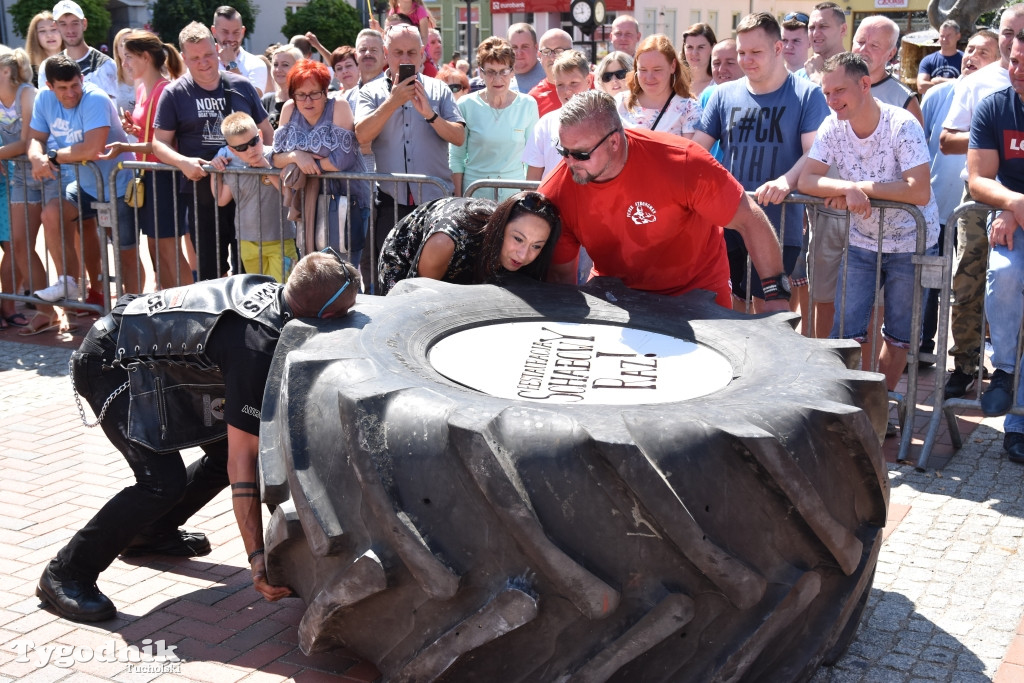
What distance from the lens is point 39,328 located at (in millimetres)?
7980

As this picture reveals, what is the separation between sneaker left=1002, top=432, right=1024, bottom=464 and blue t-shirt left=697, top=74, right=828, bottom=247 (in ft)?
5.02

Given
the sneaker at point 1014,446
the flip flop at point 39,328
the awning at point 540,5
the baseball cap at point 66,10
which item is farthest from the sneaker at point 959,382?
the awning at point 540,5

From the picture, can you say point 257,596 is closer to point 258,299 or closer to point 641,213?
point 258,299

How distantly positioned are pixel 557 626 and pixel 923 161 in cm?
390

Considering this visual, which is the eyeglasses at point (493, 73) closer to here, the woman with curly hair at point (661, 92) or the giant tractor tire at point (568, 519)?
the woman with curly hair at point (661, 92)

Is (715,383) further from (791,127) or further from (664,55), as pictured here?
(664,55)

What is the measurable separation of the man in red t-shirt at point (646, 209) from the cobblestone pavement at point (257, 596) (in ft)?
4.09

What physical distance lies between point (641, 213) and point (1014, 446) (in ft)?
8.79

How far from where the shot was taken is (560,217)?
4191 millimetres

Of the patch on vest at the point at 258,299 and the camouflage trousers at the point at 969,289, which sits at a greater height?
the patch on vest at the point at 258,299

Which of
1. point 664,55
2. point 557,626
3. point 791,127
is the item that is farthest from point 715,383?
point 664,55

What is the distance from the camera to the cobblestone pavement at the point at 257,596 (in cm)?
338

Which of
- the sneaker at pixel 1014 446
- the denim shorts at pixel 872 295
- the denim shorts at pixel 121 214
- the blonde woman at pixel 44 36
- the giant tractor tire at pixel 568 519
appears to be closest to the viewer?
the giant tractor tire at pixel 568 519

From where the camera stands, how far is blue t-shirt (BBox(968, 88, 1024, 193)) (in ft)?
17.8
